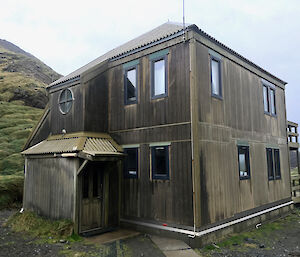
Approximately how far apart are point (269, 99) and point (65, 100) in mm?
10415

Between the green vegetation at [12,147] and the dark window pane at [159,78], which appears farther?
the green vegetation at [12,147]

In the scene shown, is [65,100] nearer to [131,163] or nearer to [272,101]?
[131,163]

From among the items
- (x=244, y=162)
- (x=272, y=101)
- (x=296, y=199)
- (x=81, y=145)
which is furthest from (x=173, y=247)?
(x=296, y=199)

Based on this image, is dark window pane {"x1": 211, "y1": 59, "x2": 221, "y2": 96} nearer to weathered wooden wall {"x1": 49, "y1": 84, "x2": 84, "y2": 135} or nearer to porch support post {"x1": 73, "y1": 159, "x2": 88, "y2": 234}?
weathered wooden wall {"x1": 49, "y1": 84, "x2": 84, "y2": 135}

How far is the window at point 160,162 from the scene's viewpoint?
886 cm

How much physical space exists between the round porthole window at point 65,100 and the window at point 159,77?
3667mm

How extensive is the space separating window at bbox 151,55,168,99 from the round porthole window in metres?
3.67

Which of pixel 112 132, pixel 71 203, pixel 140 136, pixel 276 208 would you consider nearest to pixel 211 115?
pixel 140 136

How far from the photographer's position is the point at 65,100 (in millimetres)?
11234

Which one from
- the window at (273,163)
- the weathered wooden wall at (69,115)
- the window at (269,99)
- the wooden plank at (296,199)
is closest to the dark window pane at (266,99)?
the window at (269,99)

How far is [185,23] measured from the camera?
9617 mm

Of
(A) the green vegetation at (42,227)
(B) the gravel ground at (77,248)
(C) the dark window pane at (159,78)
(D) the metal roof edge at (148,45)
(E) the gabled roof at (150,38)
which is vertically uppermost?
(E) the gabled roof at (150,38)

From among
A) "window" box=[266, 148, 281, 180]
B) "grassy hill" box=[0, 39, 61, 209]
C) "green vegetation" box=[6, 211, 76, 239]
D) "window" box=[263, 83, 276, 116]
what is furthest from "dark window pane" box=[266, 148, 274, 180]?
"grassy hill" box=[0, 39, 61, 209]

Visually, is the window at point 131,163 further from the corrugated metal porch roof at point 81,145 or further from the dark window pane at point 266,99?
the dark window pane at point 266,99
